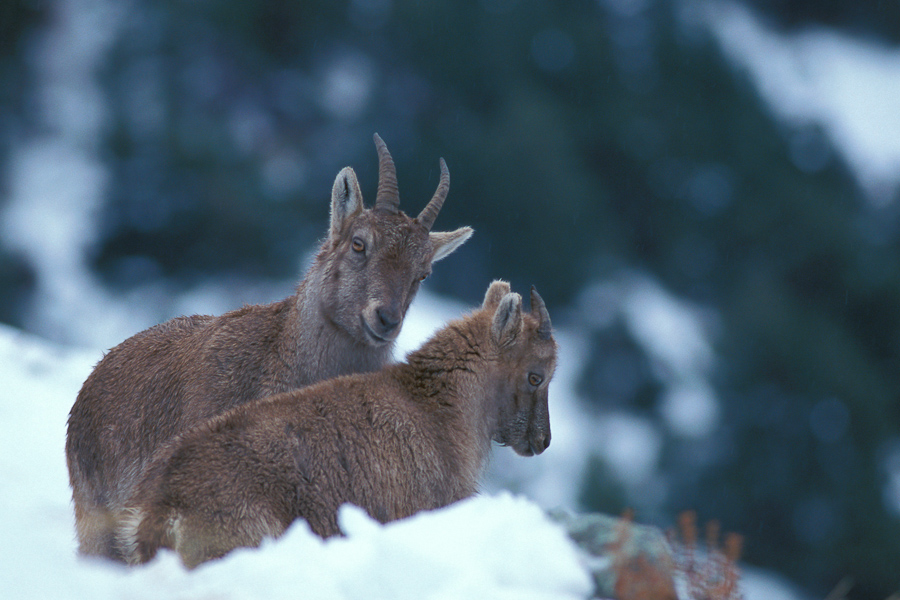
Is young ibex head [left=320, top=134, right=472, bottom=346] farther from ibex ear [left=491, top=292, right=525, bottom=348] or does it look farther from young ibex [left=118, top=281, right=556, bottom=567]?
ibex ear [left=491, top=292, right=525, bottom=348]

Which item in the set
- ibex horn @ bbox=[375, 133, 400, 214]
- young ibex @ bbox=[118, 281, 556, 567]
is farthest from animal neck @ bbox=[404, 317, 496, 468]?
ibex horn @ bbox=[375, 133, 400, 214]

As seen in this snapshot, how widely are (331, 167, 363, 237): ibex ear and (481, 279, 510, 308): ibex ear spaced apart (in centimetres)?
143

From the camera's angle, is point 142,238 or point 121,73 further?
point 121,73

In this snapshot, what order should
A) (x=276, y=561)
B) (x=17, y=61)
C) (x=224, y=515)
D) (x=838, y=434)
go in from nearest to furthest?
(x=276, y=561)
(x=224, y=515)
(x=838, y=434)
(x=17, y=61)

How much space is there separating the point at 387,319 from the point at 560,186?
1295 inches

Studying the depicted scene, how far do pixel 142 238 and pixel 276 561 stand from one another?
34.1m

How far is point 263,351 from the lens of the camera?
29.1 ft

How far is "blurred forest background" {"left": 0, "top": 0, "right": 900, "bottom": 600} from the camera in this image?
33062 mm

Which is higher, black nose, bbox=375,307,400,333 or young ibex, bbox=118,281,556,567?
black nose, bbox=375,307,400,333

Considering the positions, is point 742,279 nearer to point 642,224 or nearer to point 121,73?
point 642,224

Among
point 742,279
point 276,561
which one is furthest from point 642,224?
point 276,561

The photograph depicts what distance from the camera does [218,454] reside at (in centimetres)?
620

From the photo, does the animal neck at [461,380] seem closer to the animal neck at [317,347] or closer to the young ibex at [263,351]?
the young ibex at [263,351]

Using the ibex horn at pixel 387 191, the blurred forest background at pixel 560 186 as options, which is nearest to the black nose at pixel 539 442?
the ibex horn at pixel 387 191
